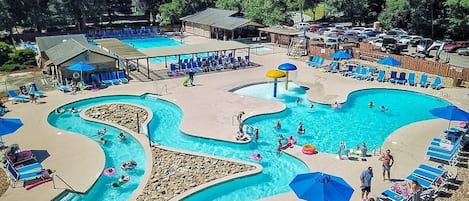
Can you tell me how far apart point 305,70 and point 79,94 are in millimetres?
→ 17215

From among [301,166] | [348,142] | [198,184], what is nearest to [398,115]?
[348,142]

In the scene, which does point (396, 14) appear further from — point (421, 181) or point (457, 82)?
point (421, 181)

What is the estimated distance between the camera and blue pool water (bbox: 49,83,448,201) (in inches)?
579

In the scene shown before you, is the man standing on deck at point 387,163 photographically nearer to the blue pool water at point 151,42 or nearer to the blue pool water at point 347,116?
the blue pool water at point 347,116

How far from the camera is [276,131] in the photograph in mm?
20203

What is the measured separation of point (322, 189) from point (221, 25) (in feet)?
118

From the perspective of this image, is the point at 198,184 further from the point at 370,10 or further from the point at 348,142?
the point at 370,10

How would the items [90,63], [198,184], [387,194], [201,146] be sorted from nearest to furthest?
1. [387,194]
2. [198,184]
3. [201,146]
4. [90,63]

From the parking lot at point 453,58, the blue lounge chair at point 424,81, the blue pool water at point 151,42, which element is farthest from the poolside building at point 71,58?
the parking lot at point 453,58

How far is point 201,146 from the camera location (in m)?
18.2

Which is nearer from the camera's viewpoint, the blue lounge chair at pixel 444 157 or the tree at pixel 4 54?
the blue lounge chair at pixel 444 157

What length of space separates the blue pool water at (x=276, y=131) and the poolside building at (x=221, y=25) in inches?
704

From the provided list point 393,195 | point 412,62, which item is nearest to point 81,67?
point 393,195

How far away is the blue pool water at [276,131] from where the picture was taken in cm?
1472
